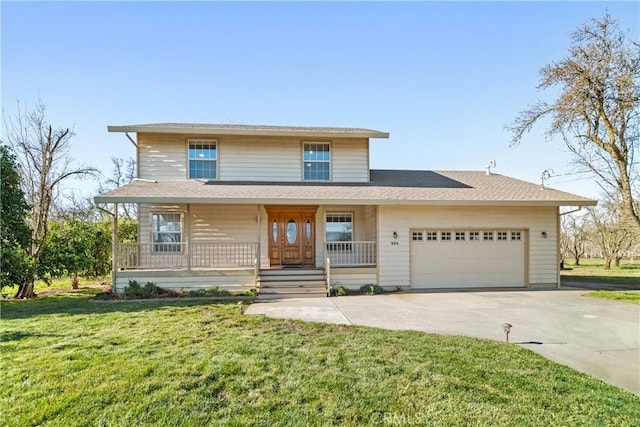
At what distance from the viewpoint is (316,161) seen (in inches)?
504

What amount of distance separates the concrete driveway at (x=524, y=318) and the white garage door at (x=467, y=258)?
3.10 ft

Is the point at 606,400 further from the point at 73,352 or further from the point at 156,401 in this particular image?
the point at 73,352

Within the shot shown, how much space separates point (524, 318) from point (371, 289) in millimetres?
4421

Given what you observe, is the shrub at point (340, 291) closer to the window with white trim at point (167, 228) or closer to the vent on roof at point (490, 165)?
the window with white trim at point (167, 228)

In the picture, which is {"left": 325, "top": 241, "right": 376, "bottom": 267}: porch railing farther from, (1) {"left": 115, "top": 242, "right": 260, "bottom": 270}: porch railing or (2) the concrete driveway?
(1) {"left": 115, "top": 242, "right": 260, "bottom": 270}: porch railing

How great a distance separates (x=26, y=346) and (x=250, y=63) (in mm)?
11298

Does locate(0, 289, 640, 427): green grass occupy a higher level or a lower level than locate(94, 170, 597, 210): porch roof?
lower

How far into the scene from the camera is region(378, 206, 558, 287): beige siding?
11.1 m

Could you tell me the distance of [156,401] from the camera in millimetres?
3352

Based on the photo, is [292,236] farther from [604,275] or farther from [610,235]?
[610,235]

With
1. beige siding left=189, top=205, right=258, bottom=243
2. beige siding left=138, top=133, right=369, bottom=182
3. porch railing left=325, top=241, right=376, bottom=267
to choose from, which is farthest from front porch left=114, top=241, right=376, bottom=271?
beige siding left=138, top=133, right=369, bottom=182

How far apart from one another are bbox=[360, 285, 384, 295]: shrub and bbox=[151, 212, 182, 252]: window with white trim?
21.3 ft

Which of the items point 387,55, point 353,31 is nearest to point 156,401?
point 353,31

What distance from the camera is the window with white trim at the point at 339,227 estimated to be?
40.7 feet
